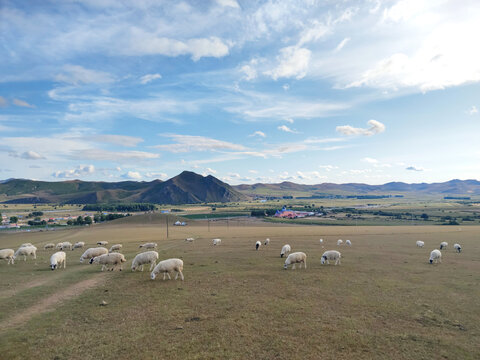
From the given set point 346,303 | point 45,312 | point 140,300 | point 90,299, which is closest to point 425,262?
point 346,303

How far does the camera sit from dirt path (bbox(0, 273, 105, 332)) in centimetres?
1367

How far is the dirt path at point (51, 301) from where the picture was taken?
13666 mm

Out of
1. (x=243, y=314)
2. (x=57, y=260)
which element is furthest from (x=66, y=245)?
(x=243, y=314)

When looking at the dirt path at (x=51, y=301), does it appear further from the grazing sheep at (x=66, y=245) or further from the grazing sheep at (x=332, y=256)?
the grazing sheep at (x=66, y=245)

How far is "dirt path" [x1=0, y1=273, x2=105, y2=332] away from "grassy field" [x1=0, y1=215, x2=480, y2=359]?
0.07 meters

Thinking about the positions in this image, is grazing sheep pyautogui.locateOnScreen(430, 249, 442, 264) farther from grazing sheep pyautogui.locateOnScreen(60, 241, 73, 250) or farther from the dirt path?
grazing sheep pyautogui.locateOnScreen(60, 241, 73, 250)

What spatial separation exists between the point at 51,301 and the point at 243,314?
12.2m

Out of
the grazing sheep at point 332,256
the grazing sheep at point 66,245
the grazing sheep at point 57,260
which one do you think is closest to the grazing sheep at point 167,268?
the grazing sheep at point 57,260

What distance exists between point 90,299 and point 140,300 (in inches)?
130

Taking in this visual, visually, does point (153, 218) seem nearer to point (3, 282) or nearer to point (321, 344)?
point (3, 282)

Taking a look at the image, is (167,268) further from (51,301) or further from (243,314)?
(243,314)

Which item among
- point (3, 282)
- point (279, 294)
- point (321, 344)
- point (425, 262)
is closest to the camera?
point (321, 344)

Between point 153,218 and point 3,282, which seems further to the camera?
point 153,218

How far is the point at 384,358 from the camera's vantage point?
10391 mm
